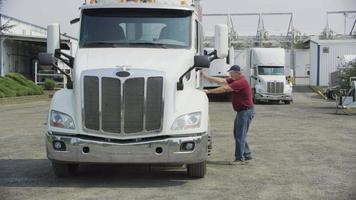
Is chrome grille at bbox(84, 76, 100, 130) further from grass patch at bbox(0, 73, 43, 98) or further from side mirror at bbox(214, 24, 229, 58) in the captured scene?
grass patch at bbox(0, 73, 43, 98)

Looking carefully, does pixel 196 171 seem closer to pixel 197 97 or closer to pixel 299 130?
pixel 197 97

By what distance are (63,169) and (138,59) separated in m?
2.10

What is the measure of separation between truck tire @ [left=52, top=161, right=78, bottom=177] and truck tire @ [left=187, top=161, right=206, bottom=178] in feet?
6.19

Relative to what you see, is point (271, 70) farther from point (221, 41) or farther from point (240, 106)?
point (221, 41)

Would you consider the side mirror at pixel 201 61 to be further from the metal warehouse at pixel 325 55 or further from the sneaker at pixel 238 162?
the metal warehouse at pixel 325 55

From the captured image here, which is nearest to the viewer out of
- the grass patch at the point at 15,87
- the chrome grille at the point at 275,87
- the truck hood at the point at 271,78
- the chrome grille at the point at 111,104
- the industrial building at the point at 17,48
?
the chrome grille at the point at 111,104

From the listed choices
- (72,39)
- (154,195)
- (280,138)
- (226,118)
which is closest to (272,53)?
(226,118)

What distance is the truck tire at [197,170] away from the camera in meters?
9.02

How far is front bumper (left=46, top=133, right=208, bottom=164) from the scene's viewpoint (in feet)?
27.1

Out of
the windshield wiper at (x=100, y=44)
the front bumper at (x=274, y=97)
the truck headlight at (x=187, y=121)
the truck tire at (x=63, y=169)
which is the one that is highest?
the windshield wiper at (x=100, y=44)

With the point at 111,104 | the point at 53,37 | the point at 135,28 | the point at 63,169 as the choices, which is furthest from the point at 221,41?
the point at 63,169

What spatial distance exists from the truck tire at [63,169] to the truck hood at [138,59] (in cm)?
151

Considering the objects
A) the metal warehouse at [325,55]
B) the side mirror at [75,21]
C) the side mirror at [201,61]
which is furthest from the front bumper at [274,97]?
the side mirror at [201,61]

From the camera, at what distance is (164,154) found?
8281 mm
